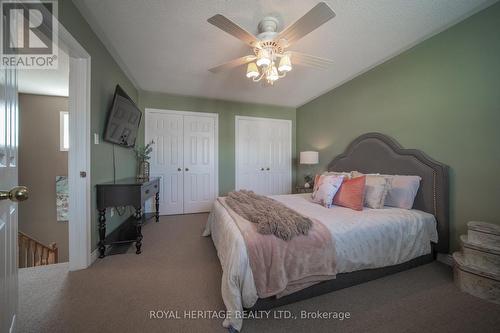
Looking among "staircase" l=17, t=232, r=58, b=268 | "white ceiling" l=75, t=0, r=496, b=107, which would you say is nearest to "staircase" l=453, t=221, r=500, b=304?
"white ceiling" l=75, t=0, r=496, b=107

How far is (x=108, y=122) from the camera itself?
209 centimetres

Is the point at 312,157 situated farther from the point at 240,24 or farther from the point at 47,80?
the point at 47,80

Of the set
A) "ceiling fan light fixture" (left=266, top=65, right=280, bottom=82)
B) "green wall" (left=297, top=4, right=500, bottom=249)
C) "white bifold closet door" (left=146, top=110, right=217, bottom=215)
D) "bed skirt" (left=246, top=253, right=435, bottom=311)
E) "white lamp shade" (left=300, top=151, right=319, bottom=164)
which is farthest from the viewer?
"white bifold closet door" (left=146, top=110, right=217, bottom=215)

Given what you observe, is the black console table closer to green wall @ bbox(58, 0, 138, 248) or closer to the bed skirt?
green wall @ bbox(58, 0, 138, 248)

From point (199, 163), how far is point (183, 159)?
0.33 meters

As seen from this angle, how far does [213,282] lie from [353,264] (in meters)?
1.20

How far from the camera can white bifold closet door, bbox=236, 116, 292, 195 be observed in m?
4.14

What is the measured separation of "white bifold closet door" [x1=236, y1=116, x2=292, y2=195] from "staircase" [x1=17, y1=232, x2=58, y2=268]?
3056mm

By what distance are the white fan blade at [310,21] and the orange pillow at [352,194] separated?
1595mm

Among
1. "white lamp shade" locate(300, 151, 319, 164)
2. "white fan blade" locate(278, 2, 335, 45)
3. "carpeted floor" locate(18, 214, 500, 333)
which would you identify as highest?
"white fan blade" locate(278, 2, 335, 45)

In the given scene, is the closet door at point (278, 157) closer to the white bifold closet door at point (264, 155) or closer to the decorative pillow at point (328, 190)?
the white bifold closet door at point (264, 155)

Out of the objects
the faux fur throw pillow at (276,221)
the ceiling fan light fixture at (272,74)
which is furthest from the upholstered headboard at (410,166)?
the ceiling fan light fixture at (272,74)

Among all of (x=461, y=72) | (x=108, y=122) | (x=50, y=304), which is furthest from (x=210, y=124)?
(x=461, y=72)

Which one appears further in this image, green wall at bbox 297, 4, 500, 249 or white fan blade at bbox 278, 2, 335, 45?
green wall at bbox 297, 4, 500, 249
